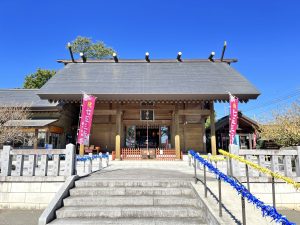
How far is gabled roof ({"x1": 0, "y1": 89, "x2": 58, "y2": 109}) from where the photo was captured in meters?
15.4

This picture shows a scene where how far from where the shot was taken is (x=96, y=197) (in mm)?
5367

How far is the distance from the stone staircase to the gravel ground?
3.47 feet

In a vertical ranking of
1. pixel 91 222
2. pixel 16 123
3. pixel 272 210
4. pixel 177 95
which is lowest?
pixel 91 222

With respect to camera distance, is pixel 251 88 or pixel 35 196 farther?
pixel 251 88

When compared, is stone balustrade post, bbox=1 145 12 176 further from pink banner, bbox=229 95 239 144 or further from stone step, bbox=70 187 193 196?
pink banner, bbox=229 95 239 144

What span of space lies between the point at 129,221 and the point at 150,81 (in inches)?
456

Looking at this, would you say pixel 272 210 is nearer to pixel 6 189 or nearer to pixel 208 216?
pixel 208 216

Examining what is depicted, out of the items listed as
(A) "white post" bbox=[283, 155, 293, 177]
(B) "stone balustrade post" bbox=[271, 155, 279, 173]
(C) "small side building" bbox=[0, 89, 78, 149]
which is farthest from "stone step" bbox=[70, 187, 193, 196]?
(C) "small side building" bbox=[0, 89, 78, 149]

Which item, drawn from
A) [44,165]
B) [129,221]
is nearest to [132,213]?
[129,221]

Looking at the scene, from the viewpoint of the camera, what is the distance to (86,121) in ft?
36.5

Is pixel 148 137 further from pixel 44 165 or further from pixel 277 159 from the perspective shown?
pixel 277 159

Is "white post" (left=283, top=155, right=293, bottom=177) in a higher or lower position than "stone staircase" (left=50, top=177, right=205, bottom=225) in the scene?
higher

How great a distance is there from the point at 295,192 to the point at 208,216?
3.50 meters

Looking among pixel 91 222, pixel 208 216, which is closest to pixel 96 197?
pixel 91 222
